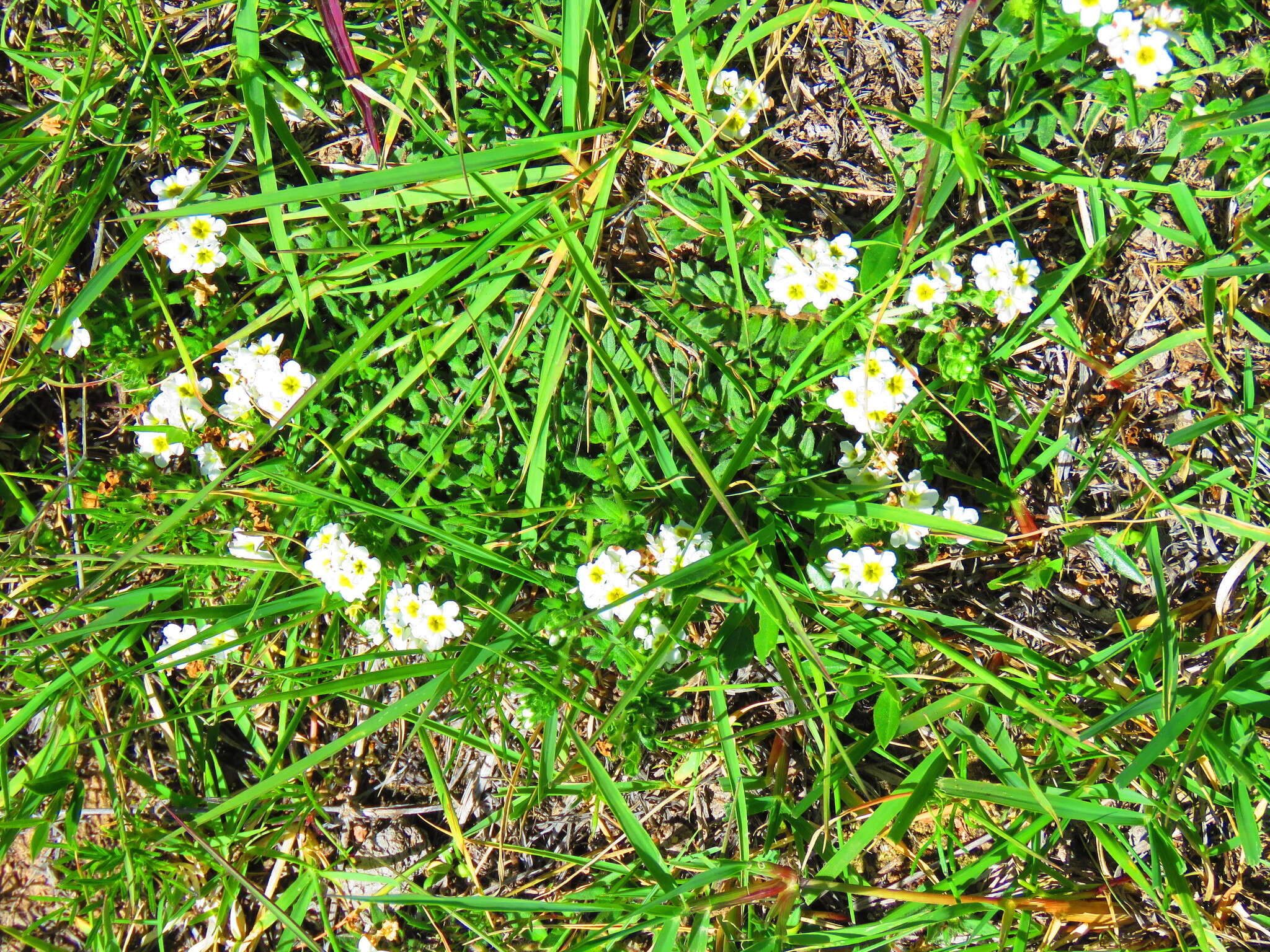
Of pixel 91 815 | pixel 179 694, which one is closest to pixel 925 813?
pixel 179 694

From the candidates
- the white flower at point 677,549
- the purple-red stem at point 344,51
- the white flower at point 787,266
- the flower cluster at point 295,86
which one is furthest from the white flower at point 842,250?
the flower cluster at point 295,86

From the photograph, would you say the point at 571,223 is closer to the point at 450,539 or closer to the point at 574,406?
the point at 574,406

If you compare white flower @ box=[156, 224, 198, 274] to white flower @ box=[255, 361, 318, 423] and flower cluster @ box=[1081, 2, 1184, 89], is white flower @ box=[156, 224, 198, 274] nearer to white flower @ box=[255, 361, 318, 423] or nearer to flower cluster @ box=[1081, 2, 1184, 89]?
white flower @ box=[255, 361, 318, 423]

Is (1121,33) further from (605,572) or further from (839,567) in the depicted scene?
(605,572)

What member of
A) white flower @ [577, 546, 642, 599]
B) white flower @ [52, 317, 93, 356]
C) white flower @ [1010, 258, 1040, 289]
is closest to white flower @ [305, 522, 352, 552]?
white flower @ [577, 546, 642, 599]

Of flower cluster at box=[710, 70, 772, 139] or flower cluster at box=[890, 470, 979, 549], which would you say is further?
flower cluster at box=[710, 70, 772, 139]

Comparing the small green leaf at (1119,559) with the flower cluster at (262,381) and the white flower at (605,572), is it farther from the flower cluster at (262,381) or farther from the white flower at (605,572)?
the flower cluster at (262,381)

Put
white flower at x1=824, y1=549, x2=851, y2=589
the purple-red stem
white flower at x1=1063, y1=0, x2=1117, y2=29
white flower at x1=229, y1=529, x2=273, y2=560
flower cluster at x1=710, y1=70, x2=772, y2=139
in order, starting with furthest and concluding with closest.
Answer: white flower at x1=229, y1=529, x2=273, y2=560 → flower cluster at x1=710, y1=70, x2=772, y2=139 → white flower at x1=824, y1=549, x2=851, y2=589 → the purple-red stem → white flower at x1=1063, y1=0, x2=1117, y2=29
